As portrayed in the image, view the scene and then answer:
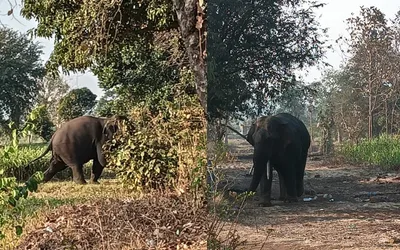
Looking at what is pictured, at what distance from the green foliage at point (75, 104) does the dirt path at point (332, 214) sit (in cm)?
132

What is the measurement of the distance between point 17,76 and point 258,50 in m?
1.59

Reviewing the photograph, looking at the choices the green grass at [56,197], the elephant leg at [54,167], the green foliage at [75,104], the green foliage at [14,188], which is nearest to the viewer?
the green foliage at [14,188]

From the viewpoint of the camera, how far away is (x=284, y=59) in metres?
1.79

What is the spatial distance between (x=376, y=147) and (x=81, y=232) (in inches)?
63.0

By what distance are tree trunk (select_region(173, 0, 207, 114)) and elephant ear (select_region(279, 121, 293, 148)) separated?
2.39ft

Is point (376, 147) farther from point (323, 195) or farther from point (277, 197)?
point (277, 197)

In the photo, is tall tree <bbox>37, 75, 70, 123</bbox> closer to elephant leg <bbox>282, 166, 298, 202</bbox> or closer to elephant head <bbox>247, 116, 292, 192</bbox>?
elephant head <bbox>247, 116, 292, 192</bbox>

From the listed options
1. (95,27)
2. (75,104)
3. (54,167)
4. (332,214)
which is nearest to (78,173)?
(54,167)

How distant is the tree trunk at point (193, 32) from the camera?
97.8 inches

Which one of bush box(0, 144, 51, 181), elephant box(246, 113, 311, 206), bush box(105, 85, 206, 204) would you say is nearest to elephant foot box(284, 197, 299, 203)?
elephant box(246, 113, 311, 206)

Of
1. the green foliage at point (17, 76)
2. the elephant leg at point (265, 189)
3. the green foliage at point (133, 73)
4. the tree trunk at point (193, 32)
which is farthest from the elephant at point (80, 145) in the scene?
the elephant leg at point (265, 189)

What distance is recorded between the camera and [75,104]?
117 inches

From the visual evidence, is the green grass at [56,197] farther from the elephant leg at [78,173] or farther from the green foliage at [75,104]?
the green foliage at [75,104]

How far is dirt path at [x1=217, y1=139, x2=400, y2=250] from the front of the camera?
5.30 ft
